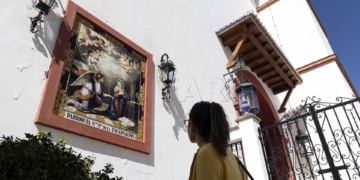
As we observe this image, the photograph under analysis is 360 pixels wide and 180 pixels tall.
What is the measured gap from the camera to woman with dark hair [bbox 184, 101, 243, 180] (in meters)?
1.20

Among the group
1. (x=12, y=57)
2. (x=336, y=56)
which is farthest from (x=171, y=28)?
(x=336, y=56)

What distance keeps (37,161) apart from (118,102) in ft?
5.32

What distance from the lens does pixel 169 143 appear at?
11.5ft

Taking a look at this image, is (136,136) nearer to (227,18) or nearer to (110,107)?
(110,107)

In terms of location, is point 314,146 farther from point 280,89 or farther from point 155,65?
point 155,65

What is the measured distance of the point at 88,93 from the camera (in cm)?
262

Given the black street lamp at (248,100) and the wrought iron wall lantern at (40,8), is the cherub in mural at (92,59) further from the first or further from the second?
the black street lamp at (248,100)

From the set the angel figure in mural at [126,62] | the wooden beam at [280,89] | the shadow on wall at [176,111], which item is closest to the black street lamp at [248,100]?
the shadow on wall at [176,111]

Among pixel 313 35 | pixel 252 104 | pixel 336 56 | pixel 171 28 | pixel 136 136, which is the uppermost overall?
pixel 313 35

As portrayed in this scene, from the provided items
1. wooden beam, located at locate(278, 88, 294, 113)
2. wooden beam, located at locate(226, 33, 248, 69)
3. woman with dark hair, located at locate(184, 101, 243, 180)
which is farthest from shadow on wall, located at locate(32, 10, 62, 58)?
wooden beam, located at locate(278, 88, 294, 113)

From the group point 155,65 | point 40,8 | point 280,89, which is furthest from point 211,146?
point 280,89

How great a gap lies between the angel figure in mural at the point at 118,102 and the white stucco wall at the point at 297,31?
346 inches

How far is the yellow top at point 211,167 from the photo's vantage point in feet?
3.87

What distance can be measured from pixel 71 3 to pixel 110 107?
→ 1.29 metres
